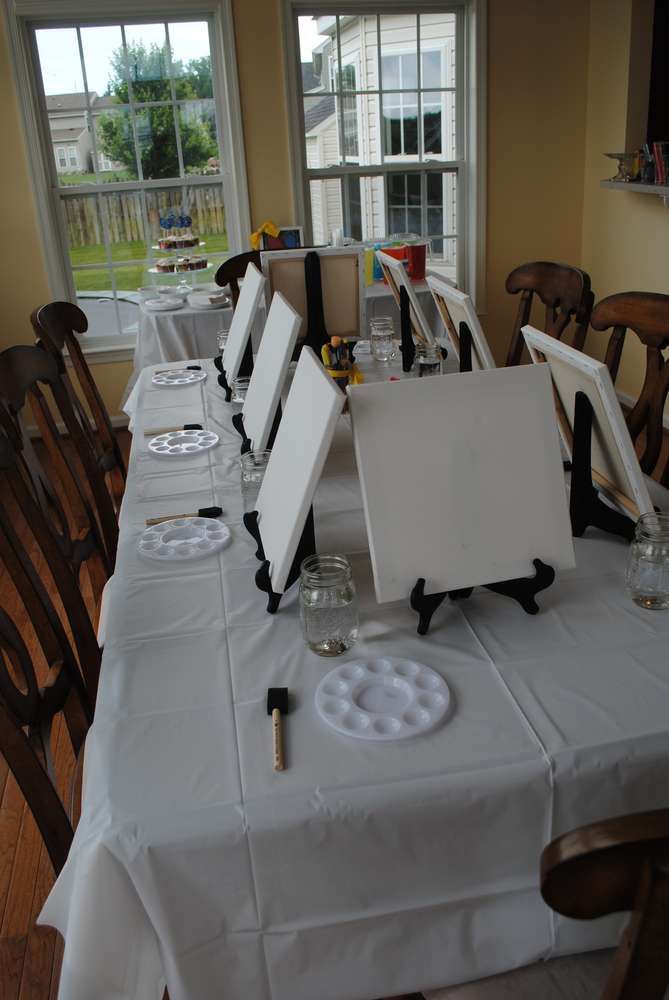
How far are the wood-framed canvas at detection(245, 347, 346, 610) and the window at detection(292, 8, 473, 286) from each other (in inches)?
136

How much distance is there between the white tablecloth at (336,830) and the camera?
37.6 inches

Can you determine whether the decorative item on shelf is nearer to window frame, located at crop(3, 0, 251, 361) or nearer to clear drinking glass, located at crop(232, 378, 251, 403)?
clear drinking glass, located at crop(232, 378, 251, 403)

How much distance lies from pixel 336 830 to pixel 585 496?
829mm

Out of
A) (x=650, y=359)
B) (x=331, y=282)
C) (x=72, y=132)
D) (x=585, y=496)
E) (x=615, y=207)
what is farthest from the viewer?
(x=615, y=207)

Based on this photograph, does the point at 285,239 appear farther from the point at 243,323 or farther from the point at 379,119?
the point at 243,323

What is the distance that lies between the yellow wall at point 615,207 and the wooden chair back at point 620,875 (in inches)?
163

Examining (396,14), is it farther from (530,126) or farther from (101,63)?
(101,63)

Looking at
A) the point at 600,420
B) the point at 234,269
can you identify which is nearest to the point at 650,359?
the point at 600,420

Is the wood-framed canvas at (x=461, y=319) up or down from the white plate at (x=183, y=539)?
up

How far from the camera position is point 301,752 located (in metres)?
1.04

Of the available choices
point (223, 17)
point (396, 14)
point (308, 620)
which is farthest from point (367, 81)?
point (308, 620)

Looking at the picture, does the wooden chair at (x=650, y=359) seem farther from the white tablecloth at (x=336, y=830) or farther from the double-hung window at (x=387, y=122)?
the double-hung window at (x=387, y=122)

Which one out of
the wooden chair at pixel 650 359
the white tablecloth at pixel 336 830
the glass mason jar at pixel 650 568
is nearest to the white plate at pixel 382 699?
the white tablecloth at pixel 336 830

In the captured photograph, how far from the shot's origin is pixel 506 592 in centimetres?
133
